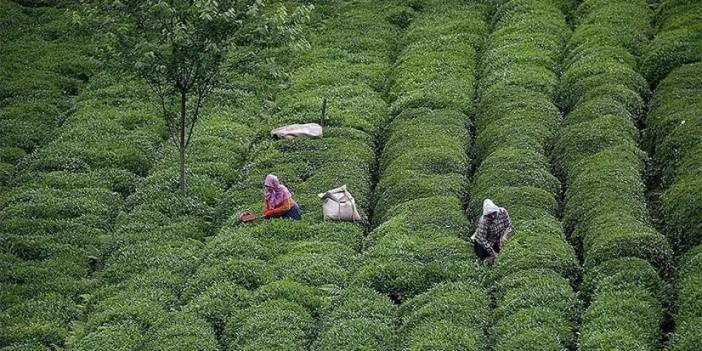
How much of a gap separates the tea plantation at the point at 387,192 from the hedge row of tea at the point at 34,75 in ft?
0.65

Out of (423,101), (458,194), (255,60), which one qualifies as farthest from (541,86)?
(255,60)

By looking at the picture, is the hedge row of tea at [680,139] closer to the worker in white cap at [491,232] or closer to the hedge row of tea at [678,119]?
the hedge row of tea at [678,119]

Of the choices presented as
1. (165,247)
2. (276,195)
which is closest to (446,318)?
(276,195)

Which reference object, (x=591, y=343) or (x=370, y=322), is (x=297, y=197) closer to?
(x=370, y=322)

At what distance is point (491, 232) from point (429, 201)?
13.3 feet

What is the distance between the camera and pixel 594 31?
173 feet

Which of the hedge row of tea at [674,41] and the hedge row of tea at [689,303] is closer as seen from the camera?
the hedge row of tea at [689,303]

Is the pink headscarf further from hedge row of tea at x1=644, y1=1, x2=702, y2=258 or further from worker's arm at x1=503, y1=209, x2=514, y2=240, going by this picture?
hedge row of tea at x1=644, y1=1, x2=702, y2=258

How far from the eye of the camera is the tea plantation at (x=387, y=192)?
30.1 m

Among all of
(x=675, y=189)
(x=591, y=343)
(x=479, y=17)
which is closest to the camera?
(x=591, y=343)

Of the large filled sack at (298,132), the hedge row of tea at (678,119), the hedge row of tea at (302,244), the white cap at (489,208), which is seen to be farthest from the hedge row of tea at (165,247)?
the hedge row of tea at (678,119)

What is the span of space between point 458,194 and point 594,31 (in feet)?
57.8

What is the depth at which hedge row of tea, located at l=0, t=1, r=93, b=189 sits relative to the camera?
156 feet

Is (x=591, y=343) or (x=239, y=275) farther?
(x=239, y=275)
